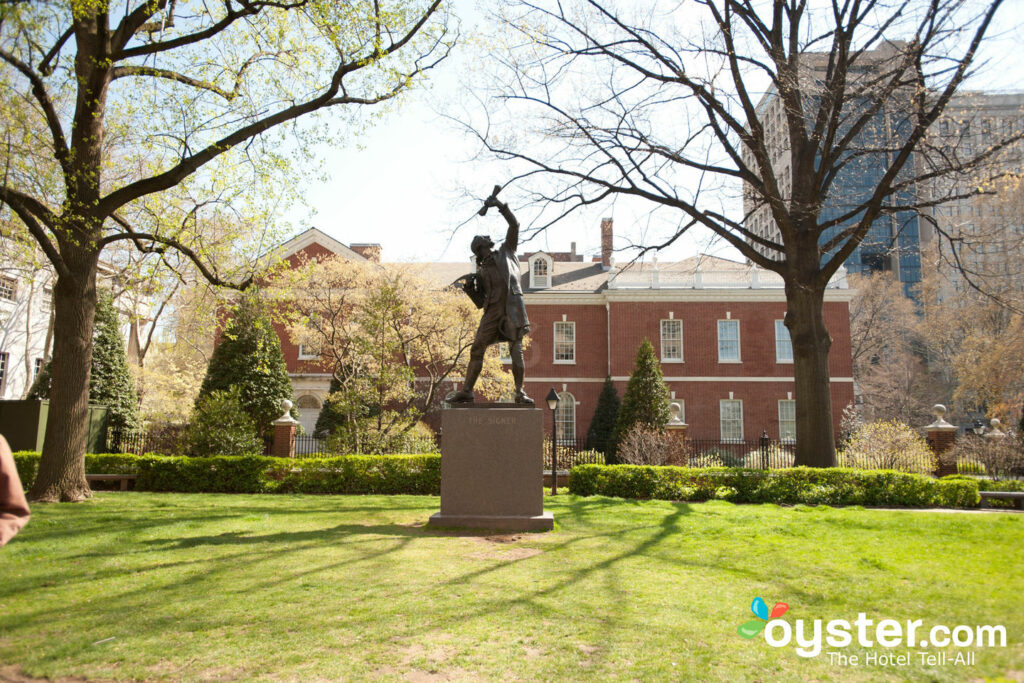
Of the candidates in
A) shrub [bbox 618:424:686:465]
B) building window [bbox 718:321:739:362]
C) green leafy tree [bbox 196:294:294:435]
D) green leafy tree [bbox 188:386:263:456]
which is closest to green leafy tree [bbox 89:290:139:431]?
green leafy tree [bbox 196:294:294:435]

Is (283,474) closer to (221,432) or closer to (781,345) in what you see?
(221,432)

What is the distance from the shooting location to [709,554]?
7195 mm

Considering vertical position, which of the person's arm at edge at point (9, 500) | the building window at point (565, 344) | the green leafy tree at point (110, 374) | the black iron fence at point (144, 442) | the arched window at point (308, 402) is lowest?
the black iron fence at point (144, 442)

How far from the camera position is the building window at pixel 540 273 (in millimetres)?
32678

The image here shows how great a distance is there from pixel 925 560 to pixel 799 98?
1203cm

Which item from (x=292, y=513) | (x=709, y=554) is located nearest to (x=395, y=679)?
(x=709, y=554)

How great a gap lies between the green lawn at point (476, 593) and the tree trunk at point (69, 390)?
177cm

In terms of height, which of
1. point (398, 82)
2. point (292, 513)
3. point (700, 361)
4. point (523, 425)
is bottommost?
point (292, 513)

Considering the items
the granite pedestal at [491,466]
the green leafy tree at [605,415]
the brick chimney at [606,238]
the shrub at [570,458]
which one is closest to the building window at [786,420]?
the green leafy tree at [605,415]

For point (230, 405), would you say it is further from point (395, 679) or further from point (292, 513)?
point (395, 679)

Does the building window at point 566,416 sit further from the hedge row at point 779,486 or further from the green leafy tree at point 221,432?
the hedge row at point 779,486

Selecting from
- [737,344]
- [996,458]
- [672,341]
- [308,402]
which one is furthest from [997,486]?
[308,402]

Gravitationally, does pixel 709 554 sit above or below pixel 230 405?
below

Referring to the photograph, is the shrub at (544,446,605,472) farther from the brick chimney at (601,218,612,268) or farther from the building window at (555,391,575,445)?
the brick chimney at (601,218,612,268)
